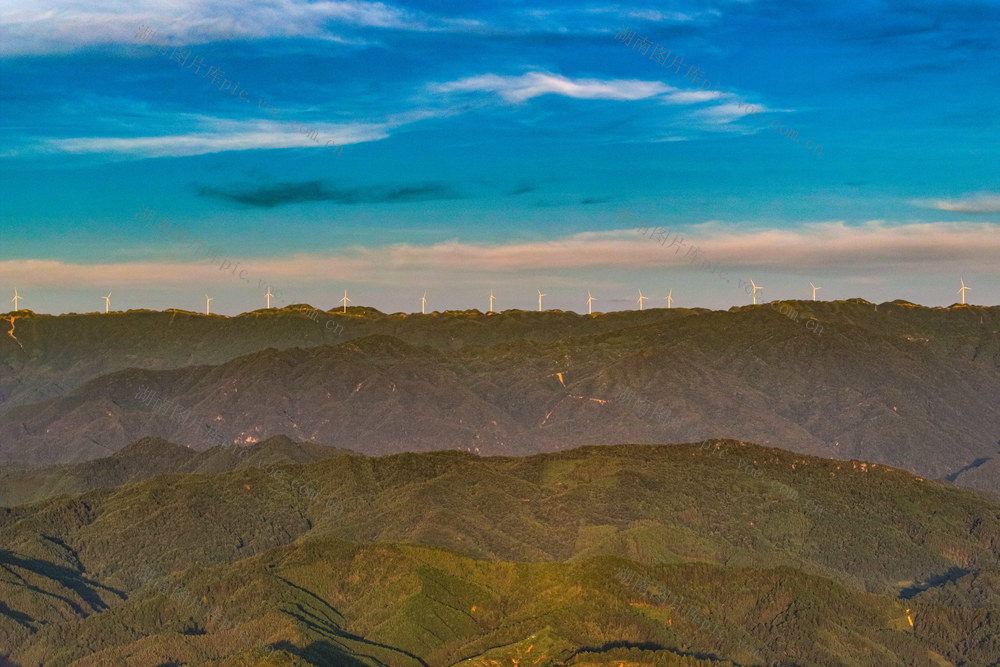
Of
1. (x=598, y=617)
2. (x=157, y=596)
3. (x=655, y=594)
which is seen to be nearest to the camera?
(x=598, y=617)

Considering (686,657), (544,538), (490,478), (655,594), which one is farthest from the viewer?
(490,478)

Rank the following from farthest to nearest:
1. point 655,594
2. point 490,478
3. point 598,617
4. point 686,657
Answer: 1. point 490,478
2. point 655,594
3. point 598,617
4. point 686,657

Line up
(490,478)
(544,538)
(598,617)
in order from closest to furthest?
(598,617) < (544,538) < (490,478)

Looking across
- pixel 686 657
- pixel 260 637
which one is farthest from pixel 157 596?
pixel 686 657

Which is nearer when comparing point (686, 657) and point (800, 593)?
point (686, 657)

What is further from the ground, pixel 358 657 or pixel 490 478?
pixel 490 478

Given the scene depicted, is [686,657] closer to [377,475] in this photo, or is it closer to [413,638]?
[413,638]

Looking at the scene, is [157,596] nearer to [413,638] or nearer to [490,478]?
[413,638]

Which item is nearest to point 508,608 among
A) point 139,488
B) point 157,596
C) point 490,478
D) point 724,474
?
point 157,596

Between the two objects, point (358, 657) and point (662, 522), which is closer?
point (358, 657)
